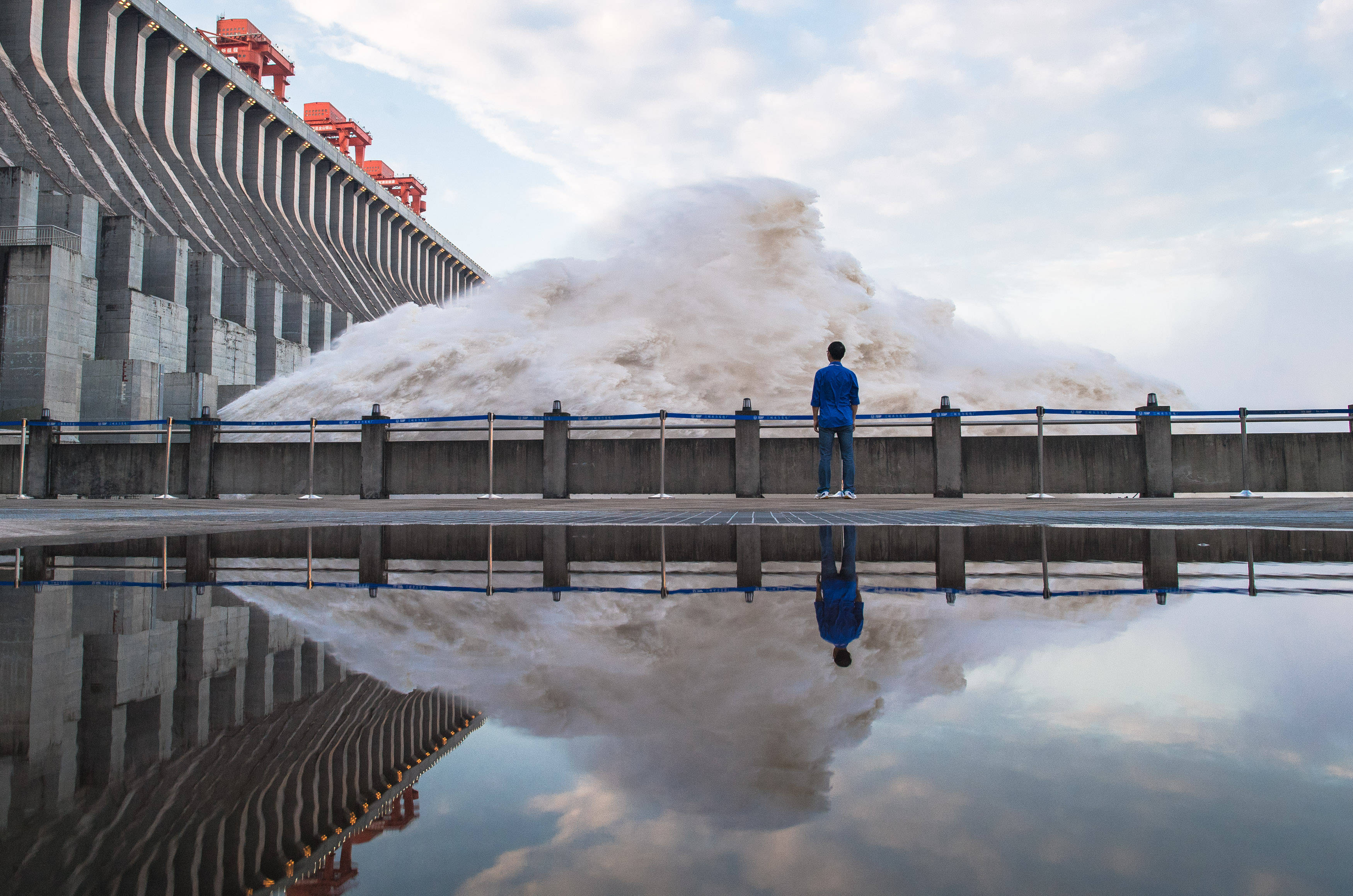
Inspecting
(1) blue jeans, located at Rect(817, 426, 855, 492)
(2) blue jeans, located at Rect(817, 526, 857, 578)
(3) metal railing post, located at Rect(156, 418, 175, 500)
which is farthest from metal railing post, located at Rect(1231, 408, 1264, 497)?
(3) metal railing post, located at Rect(156, 418, 175, 500)

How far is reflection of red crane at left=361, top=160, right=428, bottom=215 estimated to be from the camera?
284 ft

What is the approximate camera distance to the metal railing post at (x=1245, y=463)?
1277 centimetres

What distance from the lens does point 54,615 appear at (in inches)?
90.3

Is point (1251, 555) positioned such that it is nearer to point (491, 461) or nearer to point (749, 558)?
point (749, 558)

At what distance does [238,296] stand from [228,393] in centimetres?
737

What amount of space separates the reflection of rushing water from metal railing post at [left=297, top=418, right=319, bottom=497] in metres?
12.4

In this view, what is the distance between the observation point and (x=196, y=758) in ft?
3.66

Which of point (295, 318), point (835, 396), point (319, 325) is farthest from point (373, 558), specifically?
point (319, 325)

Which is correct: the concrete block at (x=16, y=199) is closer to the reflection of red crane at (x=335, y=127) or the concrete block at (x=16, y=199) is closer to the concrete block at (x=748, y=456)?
the concrete block at (x=748, y=456)

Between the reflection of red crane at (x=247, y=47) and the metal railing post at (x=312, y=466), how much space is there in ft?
192

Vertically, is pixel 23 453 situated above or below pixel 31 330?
below

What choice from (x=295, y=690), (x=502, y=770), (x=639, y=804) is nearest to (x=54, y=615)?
(x=295, y=690)

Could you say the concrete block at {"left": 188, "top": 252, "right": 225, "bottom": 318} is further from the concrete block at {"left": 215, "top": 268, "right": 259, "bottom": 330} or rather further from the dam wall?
the dam wall

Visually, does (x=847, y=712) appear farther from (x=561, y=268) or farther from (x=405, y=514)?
(x=561, y=268)
